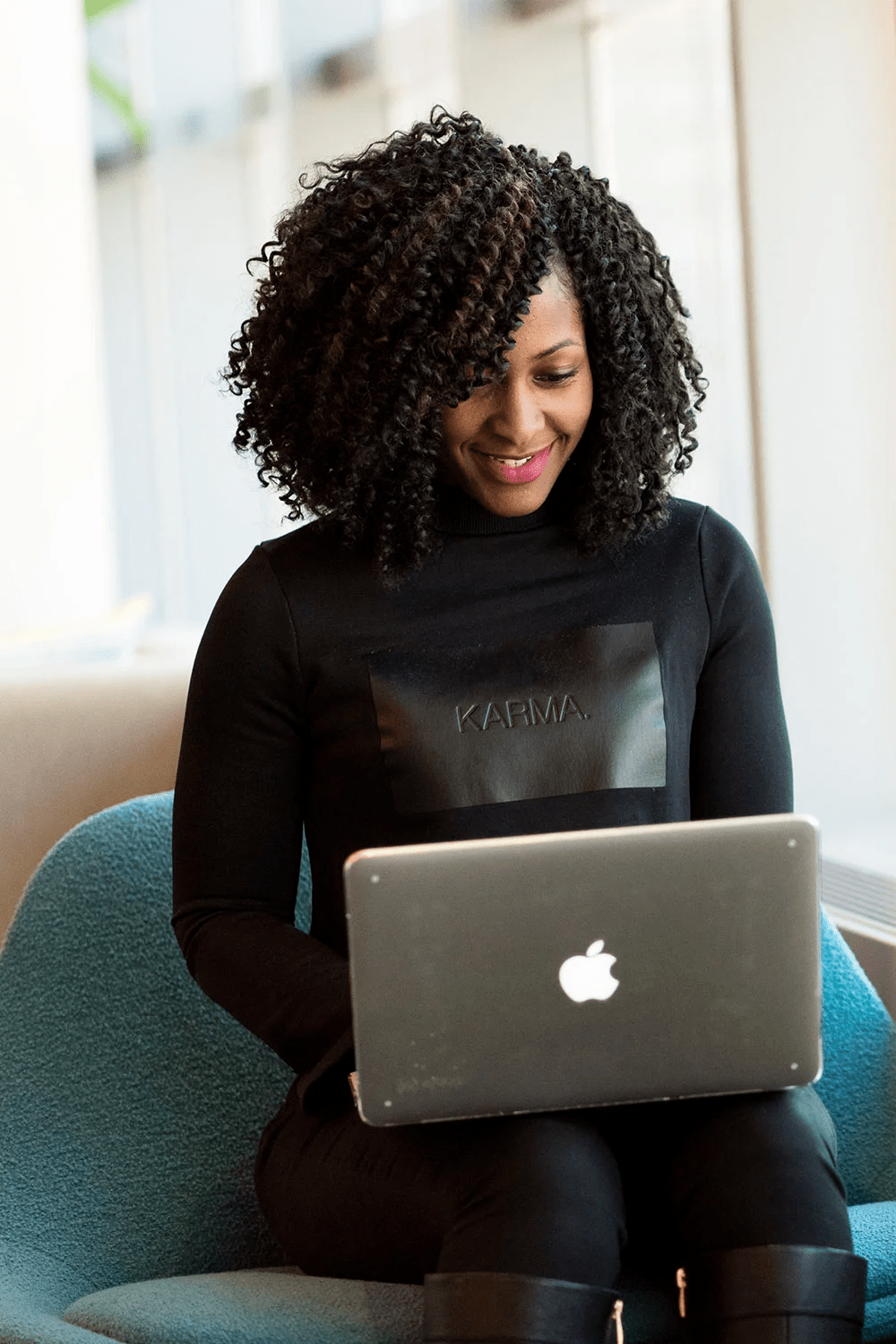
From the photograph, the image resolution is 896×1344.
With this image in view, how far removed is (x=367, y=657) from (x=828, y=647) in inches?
51.2

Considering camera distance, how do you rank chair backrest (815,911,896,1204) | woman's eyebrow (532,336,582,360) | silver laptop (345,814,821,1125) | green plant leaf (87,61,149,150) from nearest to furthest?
silver laptop (345,814,821,1125)
woman's eyebrow (532,336,582,360)
chair backrest (815,911,896,1204)
green plant leaf (87,61,149,150)

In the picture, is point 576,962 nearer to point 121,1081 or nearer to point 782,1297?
point 782,1297

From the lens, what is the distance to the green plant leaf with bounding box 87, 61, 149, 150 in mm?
5859

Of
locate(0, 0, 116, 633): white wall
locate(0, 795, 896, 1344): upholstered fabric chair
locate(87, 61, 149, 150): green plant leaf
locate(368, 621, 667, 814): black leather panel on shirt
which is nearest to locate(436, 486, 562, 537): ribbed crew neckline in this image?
locate(368, 621, 667, 814): black leather panel on shirt

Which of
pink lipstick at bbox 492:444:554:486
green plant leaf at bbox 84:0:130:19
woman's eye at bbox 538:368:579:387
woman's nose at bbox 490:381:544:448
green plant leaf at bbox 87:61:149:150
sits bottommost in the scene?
pink lipstick at bbox 492:444:554:486

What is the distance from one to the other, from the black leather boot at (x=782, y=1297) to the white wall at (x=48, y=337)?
12.0 ft

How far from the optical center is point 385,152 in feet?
4.53

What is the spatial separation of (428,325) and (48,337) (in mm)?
3656

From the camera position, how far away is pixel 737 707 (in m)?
1.38

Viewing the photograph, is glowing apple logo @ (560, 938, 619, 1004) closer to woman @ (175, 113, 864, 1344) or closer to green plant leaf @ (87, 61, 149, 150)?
woman @ (175, 113, 864, 1344)

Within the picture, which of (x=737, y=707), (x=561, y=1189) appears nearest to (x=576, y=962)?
(x=561, y=1189)

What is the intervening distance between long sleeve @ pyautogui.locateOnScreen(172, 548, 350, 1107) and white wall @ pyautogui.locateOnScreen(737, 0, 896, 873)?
1.19 meters

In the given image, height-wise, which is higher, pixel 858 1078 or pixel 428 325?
pixel 428 325

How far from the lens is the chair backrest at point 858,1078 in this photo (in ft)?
4.83
